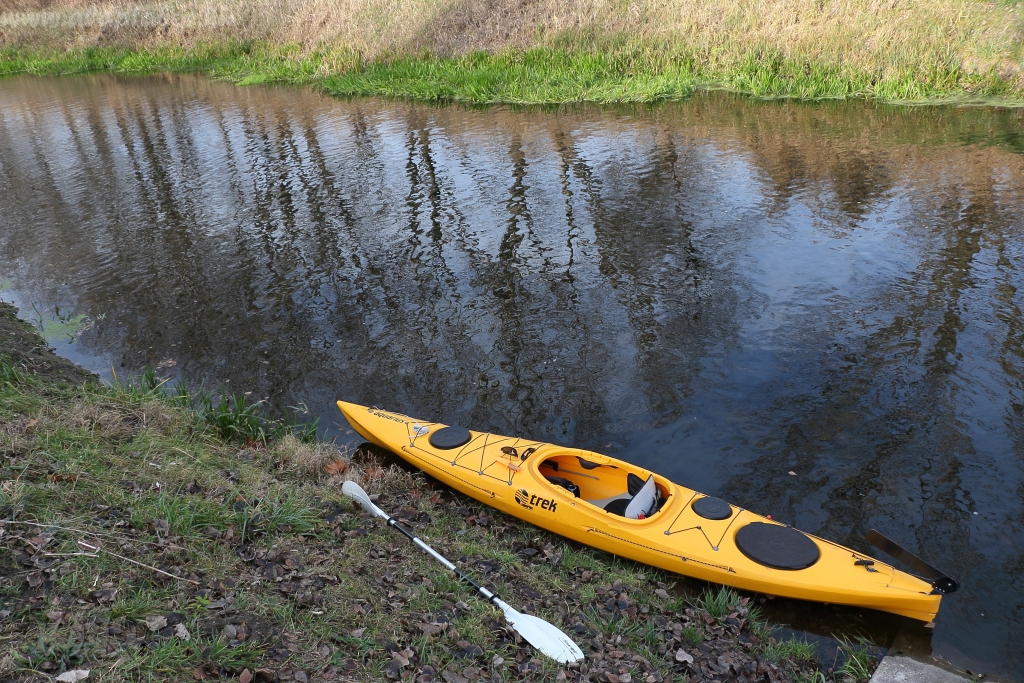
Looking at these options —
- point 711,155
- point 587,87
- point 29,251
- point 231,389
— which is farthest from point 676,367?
point 587,87

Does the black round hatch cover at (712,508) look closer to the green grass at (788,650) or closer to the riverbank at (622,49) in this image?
the green grass at (788,650)

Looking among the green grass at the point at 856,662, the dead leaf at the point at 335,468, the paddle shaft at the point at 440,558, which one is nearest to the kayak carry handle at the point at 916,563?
the green grass at the point at 856,662

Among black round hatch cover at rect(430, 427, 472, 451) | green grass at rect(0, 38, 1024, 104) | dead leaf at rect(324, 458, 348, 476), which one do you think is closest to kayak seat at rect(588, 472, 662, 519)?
black round hatch cover at rect(430, 427, 472, 451)

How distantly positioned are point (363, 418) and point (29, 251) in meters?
8.26

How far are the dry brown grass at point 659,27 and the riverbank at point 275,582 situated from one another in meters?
14.5

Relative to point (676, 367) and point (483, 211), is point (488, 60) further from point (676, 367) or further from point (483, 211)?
point (676, 367)

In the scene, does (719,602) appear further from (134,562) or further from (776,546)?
(134,562)

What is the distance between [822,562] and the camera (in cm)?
499

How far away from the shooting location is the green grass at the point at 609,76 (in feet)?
50.9

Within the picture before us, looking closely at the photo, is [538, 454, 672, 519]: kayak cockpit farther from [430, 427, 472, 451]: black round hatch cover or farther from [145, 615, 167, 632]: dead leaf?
[145, 615, 167, 632]: dead leaf

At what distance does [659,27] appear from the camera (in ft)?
60.4

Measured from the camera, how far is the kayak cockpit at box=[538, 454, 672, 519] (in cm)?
569

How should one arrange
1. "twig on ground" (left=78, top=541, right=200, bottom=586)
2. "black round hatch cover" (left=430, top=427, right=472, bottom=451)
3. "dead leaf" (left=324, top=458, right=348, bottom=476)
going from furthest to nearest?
"black round hatch cover" (left=430, top=427, right=472, bottom=451) < "dead leaf" (left=324, top=458, right=348, bottom=476) < "twig on ground" (left=78, top=541, right=200, bottom=586)

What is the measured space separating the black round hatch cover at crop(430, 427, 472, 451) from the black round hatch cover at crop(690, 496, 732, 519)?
1.98 meters
